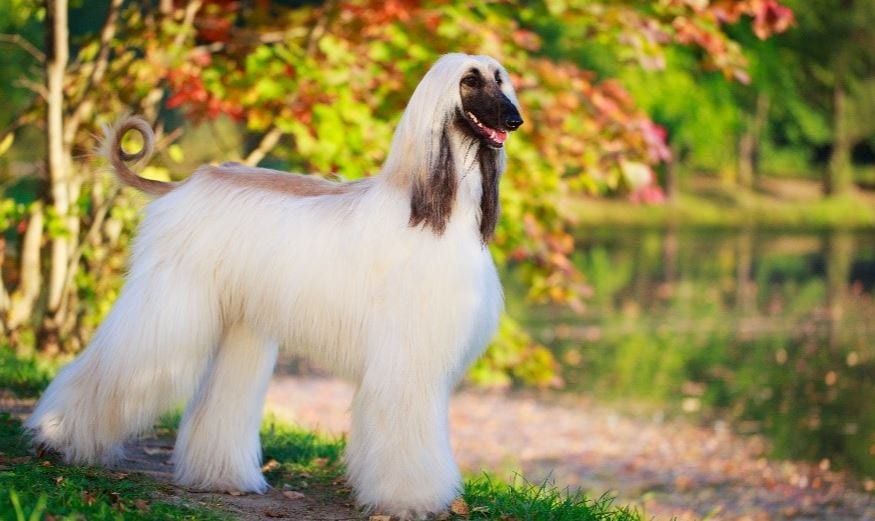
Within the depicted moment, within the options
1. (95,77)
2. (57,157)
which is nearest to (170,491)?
(57,157)

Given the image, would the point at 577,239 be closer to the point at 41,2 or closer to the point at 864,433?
the point at 864,433

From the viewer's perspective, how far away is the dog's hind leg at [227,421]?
462 centimetres

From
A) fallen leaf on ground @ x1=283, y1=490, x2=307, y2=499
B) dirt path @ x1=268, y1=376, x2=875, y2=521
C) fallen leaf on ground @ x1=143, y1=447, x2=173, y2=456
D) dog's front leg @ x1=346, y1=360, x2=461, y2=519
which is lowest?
dirt path @ x1=268, y1=376, x2=875, y2=521

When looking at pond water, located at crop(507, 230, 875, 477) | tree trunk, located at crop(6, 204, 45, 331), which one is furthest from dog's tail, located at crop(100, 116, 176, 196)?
pond water, located at crop(507, 230, 875, 477)

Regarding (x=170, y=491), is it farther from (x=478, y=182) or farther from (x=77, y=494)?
(x=478, y=182)

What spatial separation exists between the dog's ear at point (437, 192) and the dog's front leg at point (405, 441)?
0.48 metres

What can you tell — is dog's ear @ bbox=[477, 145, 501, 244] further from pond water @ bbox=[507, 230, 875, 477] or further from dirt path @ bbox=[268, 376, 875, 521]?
pond water @ bbox=[507, 230, 875, 477]

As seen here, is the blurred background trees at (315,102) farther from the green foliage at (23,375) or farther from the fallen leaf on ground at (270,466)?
the fallen leaf on ground at (270,466)

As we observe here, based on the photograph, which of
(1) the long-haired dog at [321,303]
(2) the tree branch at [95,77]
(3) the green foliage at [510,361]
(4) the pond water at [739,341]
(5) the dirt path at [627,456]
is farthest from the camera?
(4) the pond water at [739,341]

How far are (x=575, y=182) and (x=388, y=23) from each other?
1.54m

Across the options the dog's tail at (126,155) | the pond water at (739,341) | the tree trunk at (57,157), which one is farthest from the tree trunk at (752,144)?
the dog's tail at (126,155)

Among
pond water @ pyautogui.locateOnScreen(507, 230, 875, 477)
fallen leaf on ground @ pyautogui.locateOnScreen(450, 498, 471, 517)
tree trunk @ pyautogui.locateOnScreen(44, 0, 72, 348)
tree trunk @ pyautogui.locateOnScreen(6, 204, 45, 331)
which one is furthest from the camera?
pond water @ pyautogui.locateOnScreen(507, 230, 875, 477)

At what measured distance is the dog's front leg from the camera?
4164mm

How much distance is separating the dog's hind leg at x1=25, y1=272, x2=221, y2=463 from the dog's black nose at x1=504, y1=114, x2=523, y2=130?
1.24 meters
